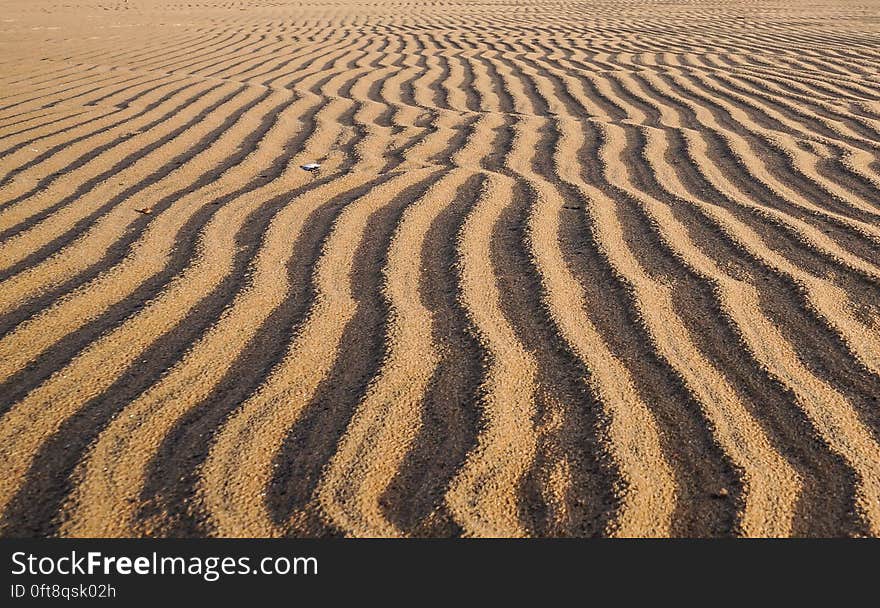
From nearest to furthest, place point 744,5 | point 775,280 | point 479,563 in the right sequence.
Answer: point 479,563, point 775,280, point 744,5

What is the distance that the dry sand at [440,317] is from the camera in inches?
61.1

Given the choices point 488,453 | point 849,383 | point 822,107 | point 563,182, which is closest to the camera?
point 488,453

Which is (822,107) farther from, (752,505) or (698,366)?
(752,505)

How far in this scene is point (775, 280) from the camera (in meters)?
2.49

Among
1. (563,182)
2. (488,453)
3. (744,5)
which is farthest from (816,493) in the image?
(744,5)

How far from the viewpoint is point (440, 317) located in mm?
2266

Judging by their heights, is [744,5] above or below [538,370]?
below

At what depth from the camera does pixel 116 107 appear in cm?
516

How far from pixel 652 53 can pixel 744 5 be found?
5.96 m

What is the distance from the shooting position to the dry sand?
155 cm

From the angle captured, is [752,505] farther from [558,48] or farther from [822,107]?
[558,48]

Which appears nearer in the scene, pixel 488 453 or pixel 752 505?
pixel 752 505

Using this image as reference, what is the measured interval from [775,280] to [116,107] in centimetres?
439

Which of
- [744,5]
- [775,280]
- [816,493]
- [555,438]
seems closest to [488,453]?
[555,438]
